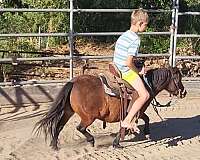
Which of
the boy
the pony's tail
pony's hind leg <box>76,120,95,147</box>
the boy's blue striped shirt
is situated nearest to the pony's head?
the boy

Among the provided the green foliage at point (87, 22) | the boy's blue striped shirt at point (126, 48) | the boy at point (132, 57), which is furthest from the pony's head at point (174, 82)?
the green foliage at point (87, 22)

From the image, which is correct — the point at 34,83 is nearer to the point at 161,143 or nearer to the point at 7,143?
the point at 7,143

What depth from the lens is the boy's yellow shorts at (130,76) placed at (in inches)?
221

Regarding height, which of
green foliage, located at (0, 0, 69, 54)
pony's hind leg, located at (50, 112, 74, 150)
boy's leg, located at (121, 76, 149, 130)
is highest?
green foliage, located at (0, 0, 69, 54)

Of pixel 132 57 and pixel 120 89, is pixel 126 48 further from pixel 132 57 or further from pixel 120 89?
pixel 120 89

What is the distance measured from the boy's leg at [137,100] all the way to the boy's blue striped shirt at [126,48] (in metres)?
0.21

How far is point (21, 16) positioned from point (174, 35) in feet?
15.9

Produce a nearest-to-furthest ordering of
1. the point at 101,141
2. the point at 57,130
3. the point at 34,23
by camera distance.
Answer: the point at 57,130 → the point at 101,141 → the point at 34,23

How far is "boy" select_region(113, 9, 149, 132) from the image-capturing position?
17.9 ft

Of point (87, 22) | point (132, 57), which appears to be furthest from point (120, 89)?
point (87, 22)

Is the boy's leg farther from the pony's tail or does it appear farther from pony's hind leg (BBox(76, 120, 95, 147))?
the pony's tail

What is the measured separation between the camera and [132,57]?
18.0 ft

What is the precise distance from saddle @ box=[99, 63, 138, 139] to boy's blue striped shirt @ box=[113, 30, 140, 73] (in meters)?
0.14

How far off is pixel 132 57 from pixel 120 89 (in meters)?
0.50
